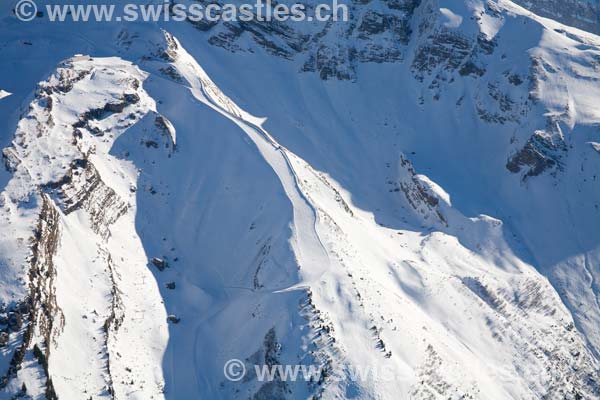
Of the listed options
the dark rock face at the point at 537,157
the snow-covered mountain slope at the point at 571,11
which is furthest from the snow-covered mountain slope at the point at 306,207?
the snow-covered mountain slope at the point at 571,11

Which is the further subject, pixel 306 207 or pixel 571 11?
pixel 571 11

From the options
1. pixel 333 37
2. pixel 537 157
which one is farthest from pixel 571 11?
pixel 537 157

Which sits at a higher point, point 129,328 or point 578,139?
point 578,139

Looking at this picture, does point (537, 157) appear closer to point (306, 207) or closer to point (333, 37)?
point (333, 37)

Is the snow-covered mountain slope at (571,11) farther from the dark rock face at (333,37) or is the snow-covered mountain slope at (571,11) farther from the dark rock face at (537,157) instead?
the dark rock face at (537,157)

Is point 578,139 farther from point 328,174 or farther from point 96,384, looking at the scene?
point 96,384

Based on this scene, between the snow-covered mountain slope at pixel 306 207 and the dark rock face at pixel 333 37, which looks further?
the dark rock face at pixel 333 37

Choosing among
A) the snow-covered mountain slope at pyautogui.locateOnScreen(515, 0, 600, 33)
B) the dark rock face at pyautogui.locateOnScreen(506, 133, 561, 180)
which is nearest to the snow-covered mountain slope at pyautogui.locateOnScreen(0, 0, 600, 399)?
the dark rock face at pyautogui.locateOnScreen(506, 133, 561, 180)

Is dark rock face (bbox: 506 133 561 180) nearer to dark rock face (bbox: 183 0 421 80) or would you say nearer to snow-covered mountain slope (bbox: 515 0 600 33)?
dark rock face (bbox: 183 0 421 80)

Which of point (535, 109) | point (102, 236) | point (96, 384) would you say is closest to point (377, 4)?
point (535, 109)
